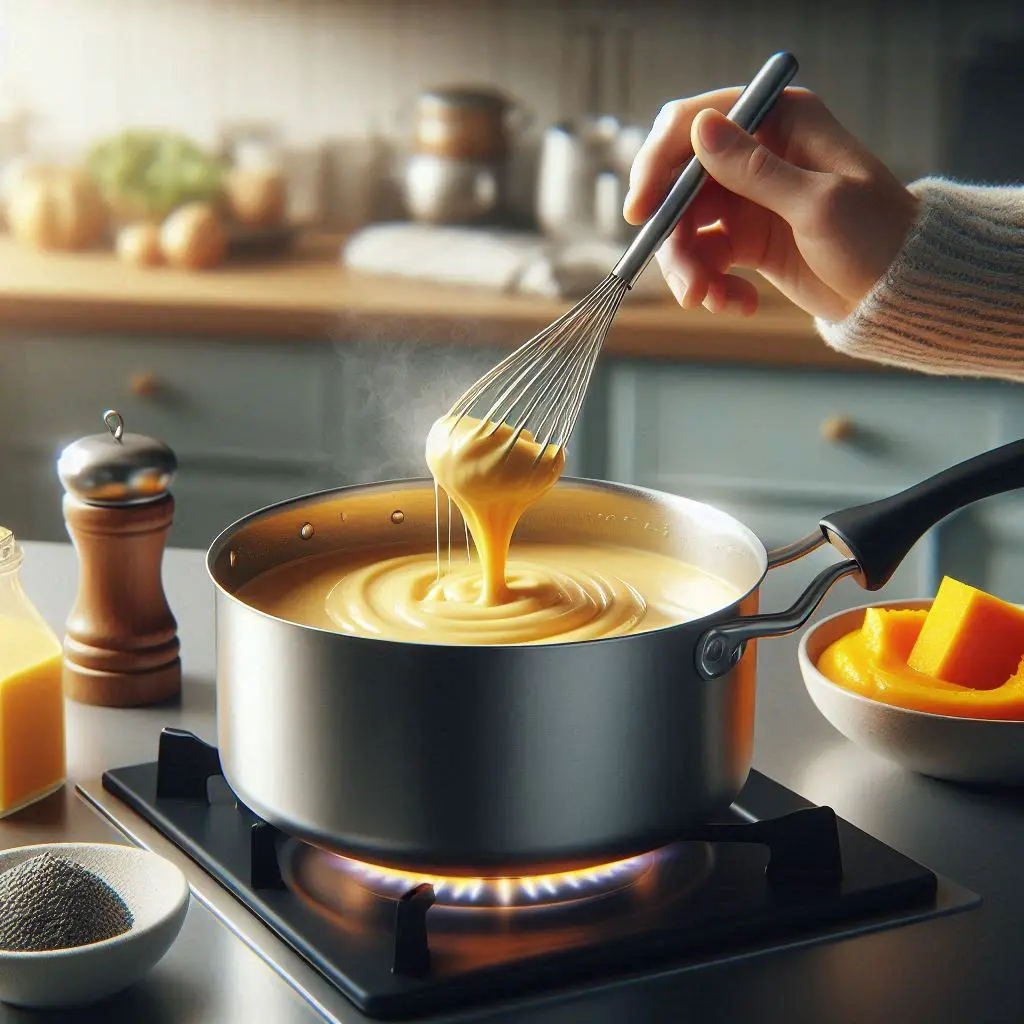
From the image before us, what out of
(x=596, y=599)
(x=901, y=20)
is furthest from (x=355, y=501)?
(x=901, y=20)

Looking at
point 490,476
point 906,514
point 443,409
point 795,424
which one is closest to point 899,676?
point 906,514

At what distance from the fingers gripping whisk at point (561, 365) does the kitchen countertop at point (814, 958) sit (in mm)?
225

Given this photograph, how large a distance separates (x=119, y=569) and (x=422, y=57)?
82.0 inches

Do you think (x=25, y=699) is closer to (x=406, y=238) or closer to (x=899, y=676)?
(x=899, y=676)

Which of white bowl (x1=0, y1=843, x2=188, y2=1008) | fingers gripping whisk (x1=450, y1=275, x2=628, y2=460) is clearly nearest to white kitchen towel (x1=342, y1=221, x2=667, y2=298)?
fingers gripping whisk (x1=450, y1=275, x2=628, y2=460)

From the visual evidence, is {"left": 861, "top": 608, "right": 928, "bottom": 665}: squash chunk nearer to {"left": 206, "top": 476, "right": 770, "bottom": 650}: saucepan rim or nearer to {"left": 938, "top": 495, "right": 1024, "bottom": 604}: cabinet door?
{"left": 206, "top": 476, "right": 770, "bottom": 650}: saucepan rim

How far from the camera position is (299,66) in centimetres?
285

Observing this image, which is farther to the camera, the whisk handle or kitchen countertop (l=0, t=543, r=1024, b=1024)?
the whisk handle

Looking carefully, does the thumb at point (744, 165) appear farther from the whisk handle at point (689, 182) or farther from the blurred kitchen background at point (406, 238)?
the blurred kitchen background at point (406, 238)

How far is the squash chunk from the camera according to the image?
0.86m

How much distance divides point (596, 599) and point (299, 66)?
7.49 feet

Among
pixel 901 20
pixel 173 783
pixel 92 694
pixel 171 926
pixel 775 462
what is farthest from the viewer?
pixel 901 20

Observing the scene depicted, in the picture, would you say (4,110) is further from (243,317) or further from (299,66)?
(243,317)

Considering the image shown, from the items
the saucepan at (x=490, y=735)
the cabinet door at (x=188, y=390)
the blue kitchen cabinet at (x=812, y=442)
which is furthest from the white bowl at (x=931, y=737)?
the cabinet door at (x=188, y=390)
